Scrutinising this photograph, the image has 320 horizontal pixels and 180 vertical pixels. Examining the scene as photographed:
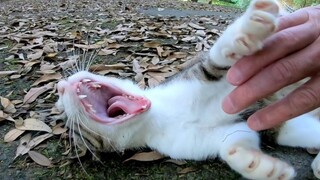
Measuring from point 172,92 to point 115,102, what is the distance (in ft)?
1.08

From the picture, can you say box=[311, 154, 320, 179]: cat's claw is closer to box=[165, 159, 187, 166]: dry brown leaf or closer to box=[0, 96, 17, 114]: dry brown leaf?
box=[165, 159, 187, 166]: dry brown leaf

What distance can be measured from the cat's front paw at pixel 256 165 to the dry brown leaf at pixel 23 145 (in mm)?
989

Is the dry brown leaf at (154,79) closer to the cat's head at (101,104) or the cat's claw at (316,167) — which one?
the cat's head at (101,104)

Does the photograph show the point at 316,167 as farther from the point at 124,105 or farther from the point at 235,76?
the point at 124,105

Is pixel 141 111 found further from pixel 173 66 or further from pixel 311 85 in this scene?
pixel 173 66

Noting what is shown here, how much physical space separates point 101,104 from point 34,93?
30.2 inches

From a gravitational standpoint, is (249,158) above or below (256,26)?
below

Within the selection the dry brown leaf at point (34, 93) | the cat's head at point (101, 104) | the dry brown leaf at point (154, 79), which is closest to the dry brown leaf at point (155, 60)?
the dry brown leaf at point (154, 79)

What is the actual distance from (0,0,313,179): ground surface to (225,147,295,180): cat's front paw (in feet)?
0.40

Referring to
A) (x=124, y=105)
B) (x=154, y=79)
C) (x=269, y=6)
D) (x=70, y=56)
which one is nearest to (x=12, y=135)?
(x=124, y=105)

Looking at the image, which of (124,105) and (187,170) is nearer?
(187,170)

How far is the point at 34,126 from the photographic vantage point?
2275 millimetres

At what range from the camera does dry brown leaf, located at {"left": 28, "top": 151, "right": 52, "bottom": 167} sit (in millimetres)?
1951

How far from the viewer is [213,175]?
1.84 meters
